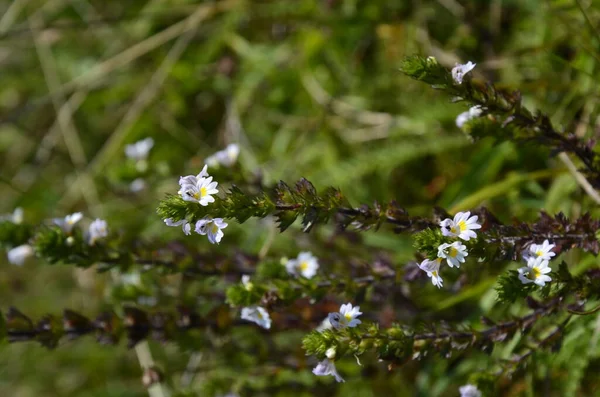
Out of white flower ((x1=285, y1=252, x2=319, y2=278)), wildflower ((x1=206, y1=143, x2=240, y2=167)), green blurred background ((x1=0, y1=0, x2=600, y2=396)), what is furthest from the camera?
green blurred background ((x1=0, y1=0, x2=600, y2=396))

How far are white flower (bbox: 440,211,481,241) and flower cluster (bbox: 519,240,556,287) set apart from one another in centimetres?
16

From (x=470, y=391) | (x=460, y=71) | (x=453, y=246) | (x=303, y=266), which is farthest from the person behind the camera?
(x=303, y=266)

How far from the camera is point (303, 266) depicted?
6.92ft

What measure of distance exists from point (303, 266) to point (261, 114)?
169cm

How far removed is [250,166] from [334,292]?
1.40 meters

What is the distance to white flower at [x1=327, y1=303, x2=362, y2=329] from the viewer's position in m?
1.66

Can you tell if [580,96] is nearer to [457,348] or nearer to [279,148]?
[457,348]

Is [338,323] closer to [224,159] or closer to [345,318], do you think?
[345,318]

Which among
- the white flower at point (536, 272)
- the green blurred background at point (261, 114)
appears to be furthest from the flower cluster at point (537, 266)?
the green blurred background at point (261, 114)

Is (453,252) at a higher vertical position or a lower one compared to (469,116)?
lower

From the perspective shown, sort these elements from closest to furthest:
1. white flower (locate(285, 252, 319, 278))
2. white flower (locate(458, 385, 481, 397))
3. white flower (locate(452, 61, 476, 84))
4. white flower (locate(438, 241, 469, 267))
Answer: white flower (locate(438, 241, 469, 267)) → white flower (locate(452, 61, 476, 84)) → white flower (locate(458, 385, 481, 397)) → white flower (locate(285, 252, 319, 278))

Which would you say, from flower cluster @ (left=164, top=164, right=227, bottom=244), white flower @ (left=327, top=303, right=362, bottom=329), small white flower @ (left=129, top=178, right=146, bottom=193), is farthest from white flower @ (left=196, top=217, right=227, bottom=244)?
small white flower @ (left=129, top=178, right=146, bottom=193)

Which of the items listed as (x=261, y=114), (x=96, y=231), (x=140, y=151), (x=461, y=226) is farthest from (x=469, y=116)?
(x=261, y=114)

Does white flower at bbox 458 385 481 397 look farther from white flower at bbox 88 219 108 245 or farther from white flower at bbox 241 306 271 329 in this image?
white flower at bbox 88 219 108 245
